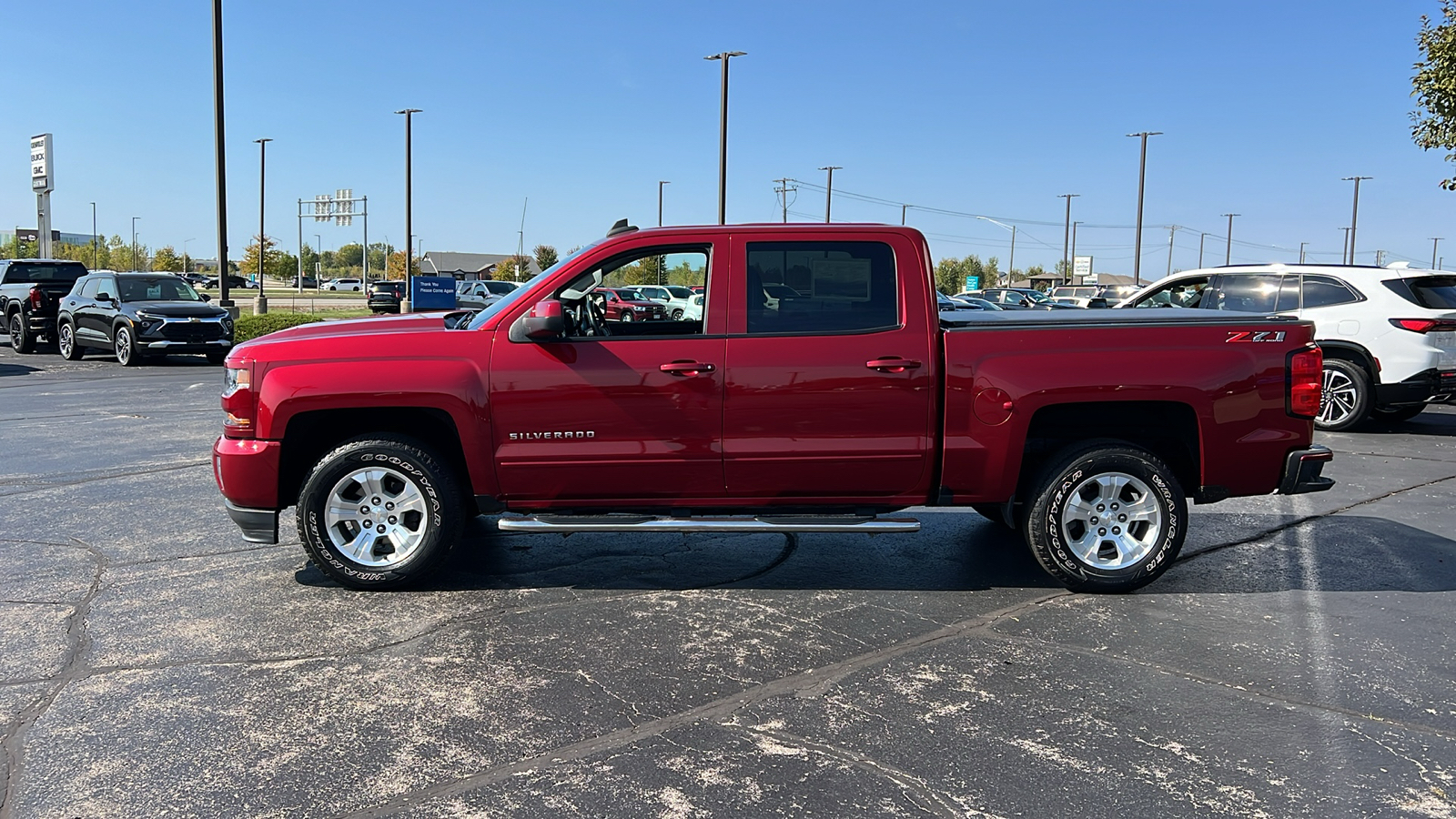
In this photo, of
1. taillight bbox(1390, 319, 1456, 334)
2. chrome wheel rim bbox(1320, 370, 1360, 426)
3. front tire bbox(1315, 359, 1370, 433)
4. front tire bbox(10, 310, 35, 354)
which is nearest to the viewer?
taillight bbox(1390, 319, 1456, 334)

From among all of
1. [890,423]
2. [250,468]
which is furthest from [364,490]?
[890,423]

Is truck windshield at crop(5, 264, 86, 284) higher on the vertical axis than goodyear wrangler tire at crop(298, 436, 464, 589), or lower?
higher

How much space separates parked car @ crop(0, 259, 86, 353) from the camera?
22.0 m

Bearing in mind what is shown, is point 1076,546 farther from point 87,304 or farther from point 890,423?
point 87,304

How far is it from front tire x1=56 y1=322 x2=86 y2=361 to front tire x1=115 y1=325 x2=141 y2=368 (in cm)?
165

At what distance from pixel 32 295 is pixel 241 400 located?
66.4ft

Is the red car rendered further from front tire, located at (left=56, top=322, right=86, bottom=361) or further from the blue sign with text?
the blue sign with text

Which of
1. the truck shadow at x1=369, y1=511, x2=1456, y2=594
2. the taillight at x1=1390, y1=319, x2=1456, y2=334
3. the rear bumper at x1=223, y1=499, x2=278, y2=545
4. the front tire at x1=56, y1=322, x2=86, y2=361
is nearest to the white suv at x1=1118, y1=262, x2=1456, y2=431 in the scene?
the taillight at x1=1390, y1=319, x2=1456, y2=334

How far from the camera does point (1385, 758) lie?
3.65 m

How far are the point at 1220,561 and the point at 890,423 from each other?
7.95 ft

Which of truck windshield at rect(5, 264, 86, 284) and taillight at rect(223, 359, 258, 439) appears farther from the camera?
truck windshield at rect(5, 264, 86, 284)

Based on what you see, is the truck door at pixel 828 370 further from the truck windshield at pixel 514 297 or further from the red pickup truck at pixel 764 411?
the truck windshield at pixel 514 297

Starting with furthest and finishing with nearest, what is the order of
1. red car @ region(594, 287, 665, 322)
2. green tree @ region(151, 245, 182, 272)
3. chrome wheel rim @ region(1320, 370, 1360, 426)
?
green tree @ region(151, 245, 182, 272) → chrome wheel rim @ region(1320, 370, 1360, 426) → red car @ region(594, 287, 665, 322)

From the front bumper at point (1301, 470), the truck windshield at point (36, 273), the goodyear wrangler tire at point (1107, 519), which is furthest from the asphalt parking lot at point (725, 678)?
the truck windshield at point (36, 273)
